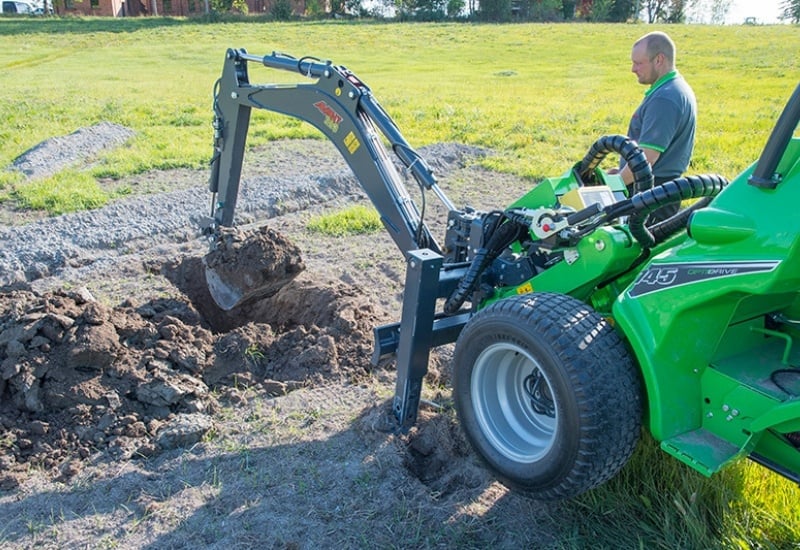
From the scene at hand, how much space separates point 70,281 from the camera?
5.97 metres

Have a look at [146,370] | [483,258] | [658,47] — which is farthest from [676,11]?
[146,370]

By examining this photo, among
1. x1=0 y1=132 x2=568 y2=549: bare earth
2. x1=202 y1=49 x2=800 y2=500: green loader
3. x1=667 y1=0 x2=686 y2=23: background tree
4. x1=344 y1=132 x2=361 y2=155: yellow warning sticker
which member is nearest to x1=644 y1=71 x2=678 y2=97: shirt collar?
x1=202 y1=49 x2=800 y2=500: green loader

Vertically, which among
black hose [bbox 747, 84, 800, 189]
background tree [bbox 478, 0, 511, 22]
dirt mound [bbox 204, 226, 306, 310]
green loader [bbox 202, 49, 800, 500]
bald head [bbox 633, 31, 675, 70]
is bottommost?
dirt mound [bbox 204, 226, 306, 310]

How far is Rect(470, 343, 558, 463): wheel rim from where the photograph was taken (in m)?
3.30

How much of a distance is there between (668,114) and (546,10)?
52.4m

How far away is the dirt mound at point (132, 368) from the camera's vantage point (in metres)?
3.93

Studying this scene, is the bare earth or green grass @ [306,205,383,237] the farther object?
green grass @ [306,205,383,237]

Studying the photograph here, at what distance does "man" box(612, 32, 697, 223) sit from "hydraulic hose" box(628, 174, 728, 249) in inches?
56.5

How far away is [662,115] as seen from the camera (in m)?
4.85

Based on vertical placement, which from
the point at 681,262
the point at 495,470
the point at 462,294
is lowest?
the point at 495,470

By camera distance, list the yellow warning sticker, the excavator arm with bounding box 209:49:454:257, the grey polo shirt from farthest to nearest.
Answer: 1. the grey polo shirt
2. the yellow warning sticker
3. the excavator arm with bounding box 209:49:454:257

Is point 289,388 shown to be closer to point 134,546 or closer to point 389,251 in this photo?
point 134,546

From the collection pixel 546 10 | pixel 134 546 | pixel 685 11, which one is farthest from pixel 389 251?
pixel 685 11

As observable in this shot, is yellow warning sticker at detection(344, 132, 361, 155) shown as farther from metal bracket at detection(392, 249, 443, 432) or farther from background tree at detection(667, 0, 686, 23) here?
background tree at detection(667, 0, 686, 23)
